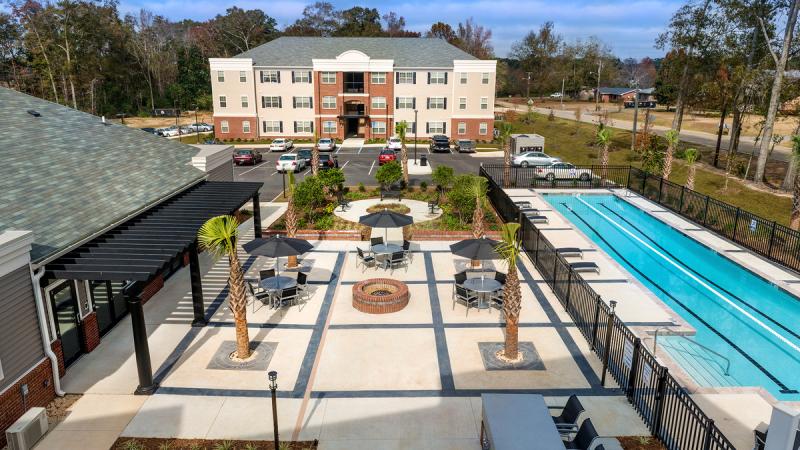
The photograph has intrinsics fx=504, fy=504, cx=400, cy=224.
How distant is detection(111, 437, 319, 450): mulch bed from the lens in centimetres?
997

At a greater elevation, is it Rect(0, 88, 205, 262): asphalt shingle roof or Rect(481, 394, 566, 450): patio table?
Rect(0, 88, 205, 262): asphalt shingle roof

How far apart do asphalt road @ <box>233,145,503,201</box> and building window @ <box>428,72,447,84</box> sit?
8.11 m

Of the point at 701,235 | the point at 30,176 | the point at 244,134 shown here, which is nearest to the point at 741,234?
the point at 701,235

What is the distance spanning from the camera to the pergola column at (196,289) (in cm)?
1474

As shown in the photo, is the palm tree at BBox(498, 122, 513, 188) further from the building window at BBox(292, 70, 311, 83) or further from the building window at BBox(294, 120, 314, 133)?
the building window at BBox(292, 70, 311, 83)

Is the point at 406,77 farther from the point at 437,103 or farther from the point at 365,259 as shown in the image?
the point at 365,259

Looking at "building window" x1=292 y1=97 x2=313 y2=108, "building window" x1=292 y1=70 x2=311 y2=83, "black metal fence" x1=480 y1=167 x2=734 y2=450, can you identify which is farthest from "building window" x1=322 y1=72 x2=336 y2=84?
"black metal fence" x1=480 y1=167 x2=734 y2=450

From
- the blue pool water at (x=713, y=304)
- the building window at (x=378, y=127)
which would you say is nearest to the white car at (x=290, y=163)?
the building window at (x=378, y=127)

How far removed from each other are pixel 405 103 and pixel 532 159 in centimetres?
2254

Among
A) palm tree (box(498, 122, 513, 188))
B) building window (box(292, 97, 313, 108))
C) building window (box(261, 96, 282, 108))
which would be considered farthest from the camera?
building window (box(292, 97, 313, 108))

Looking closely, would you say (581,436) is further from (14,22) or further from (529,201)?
(14,22)

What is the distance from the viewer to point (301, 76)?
59.3m

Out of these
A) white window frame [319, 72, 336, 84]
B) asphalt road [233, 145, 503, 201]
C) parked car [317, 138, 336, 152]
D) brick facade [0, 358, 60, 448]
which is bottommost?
brick facade [0, 358, 60, 448]

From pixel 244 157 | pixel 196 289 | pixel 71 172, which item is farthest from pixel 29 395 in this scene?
pixel 244 157
